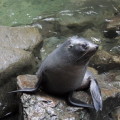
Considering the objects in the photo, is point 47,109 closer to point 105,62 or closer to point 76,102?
point 76,102

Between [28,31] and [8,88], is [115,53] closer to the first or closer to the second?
[28,31]

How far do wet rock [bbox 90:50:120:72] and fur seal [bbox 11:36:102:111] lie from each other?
1637mm

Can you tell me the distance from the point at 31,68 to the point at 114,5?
13.5 feet

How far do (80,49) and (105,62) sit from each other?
7.38 feet

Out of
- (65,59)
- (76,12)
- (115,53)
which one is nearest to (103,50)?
(115,53)

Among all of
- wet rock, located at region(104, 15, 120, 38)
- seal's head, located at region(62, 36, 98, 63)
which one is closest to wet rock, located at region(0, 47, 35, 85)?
seal's head, located at region(62, 36, 98, 63)

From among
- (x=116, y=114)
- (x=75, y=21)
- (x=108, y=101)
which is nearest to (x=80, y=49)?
(x=108, y=101)

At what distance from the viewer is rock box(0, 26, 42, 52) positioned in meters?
5.19

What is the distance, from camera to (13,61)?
15.2 ft

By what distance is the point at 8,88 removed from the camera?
463 centimetres

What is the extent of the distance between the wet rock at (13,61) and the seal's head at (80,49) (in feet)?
3.84

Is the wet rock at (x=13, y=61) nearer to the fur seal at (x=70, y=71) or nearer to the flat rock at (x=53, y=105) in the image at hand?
the flat rock at (x=53, y=105)

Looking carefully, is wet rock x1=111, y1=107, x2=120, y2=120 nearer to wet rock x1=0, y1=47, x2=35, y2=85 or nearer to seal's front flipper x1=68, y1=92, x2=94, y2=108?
seal's front flipper x1=68, y1=92, x2=94, y2=108

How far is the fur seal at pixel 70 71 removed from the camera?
3557mm
